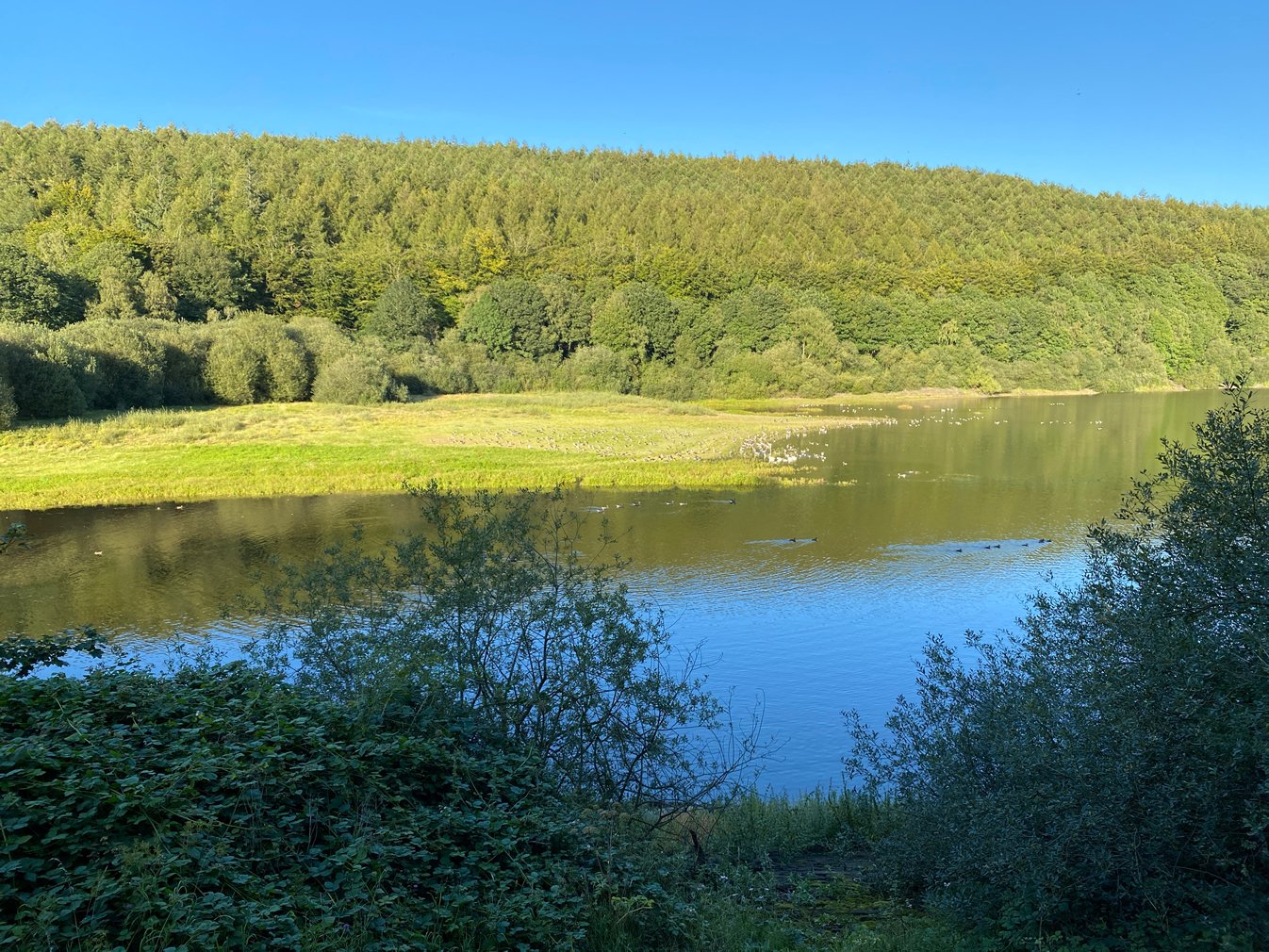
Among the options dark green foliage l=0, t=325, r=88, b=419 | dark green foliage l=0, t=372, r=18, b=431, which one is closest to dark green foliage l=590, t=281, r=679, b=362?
dark green foliage l=0, t=325, r=88, b=419

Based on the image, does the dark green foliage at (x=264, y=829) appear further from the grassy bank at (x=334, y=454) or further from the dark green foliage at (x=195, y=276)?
the dark green foliage at (x=195, y=276)

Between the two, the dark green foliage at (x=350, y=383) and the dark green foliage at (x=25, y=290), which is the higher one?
the dark green foliage at (x=25, y=290)

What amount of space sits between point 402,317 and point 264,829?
7423cm

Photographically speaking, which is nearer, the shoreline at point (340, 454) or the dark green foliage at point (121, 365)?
the shoreline at point (340, 454)

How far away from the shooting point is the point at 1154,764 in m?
5.35

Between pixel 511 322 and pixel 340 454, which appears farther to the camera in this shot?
pixel 511 322

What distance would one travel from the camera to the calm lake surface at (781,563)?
1447 cm

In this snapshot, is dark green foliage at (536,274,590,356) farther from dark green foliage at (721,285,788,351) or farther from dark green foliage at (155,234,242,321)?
dark green foliage at (155,234,242,321)

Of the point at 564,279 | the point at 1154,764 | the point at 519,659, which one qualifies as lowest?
the point at 519,659

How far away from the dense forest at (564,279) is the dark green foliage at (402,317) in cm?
22

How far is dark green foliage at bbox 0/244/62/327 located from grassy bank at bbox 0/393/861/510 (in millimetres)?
18265

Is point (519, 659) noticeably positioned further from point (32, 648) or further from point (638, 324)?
point (638, 324)

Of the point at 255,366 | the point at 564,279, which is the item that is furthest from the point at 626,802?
Answer: the point at 564,279

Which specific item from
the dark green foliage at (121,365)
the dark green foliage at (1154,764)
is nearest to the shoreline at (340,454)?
the dark green foliage at (121,365)
